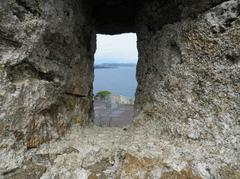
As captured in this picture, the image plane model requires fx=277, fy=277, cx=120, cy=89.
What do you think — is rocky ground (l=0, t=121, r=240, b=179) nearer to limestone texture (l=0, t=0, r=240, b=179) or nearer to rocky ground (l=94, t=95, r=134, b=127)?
limestone texture (l=0, t=0, r=240, b=179)

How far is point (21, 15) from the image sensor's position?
128 centimetres

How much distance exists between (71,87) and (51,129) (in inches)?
12.9

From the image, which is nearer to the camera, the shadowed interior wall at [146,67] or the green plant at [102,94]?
the shadowed interior wall at [146,67]

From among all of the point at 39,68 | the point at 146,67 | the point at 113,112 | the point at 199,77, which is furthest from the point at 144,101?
the point at 113,112

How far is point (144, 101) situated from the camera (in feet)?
5.83

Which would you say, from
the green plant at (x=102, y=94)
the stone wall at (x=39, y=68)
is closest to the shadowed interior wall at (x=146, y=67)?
the stone wall at (x=39, y=68)

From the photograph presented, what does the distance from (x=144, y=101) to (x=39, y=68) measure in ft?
2.27

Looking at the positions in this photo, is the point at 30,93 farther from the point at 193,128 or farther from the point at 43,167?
the point at 193,128

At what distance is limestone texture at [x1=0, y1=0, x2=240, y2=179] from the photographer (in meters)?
1.26

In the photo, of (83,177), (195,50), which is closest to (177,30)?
(195,50)

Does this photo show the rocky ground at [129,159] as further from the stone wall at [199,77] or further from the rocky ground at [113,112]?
the rocky ground at [113,112]

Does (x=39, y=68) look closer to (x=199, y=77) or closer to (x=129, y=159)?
(x=129, y=159)

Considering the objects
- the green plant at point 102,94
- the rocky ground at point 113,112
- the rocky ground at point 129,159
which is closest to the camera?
the rocky ground at point 129,159

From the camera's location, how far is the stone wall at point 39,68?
1.25 meters
